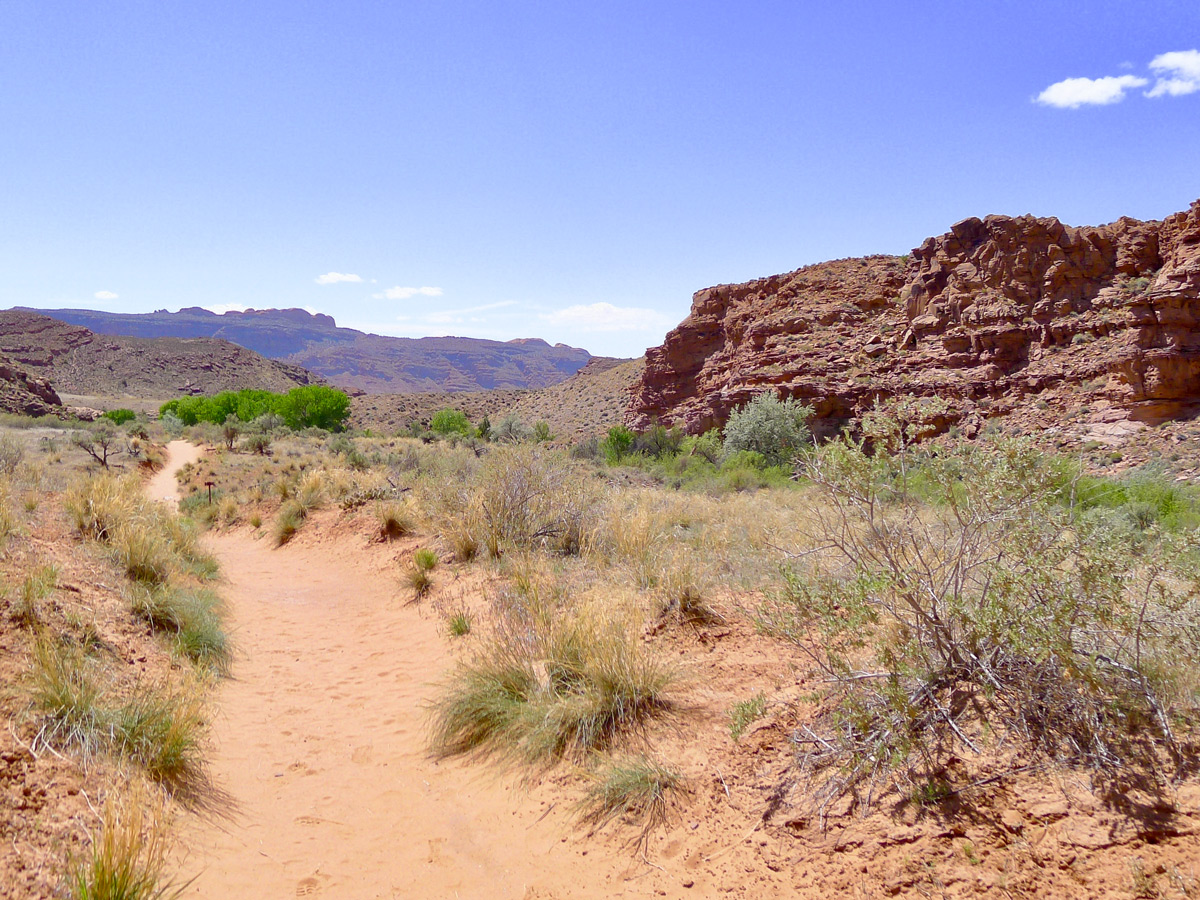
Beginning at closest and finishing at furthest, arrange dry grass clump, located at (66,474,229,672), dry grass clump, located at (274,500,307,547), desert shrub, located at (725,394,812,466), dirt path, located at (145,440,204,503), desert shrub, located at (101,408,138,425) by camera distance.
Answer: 1. dry grass clump, located at (66,474,229,672)
2. dry grass clump, located at (274,500,307,547)
3. dirt path, located at (145,440,204,503)
4. desert shrub, located at (725,394,812,466)
5. desert shrub, located at (101,408,138,425)

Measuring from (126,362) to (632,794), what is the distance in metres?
89.3

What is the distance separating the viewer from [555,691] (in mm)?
4156

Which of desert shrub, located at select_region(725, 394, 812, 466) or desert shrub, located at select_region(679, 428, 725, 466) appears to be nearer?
desert shrub, located at select_region(679, 428, 725, 466)

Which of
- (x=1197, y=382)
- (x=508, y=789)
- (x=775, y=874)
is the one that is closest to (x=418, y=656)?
(x=508, y=789)

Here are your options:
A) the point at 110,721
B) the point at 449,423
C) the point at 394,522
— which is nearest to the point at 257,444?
the point at 394,522

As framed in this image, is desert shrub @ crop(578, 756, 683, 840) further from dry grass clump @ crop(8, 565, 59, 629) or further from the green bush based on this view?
the green bush

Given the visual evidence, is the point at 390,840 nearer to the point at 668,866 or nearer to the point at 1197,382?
the point at 668,866

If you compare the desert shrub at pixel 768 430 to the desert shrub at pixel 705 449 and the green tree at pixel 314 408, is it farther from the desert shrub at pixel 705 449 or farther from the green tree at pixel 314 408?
the green tree at pixel 314 408

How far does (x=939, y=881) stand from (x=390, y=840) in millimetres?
2527

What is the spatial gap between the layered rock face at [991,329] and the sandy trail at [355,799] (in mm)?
23419

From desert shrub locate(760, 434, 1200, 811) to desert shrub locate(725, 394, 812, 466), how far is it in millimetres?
21429

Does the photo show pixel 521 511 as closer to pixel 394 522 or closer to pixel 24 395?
pixel 394 522

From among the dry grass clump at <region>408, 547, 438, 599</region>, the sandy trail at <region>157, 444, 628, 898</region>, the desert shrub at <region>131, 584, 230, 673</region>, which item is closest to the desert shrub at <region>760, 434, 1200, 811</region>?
the sandy trail at <region>157, 444, 628, 898</region>

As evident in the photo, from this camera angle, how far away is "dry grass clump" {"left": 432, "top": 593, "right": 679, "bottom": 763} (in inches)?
151
